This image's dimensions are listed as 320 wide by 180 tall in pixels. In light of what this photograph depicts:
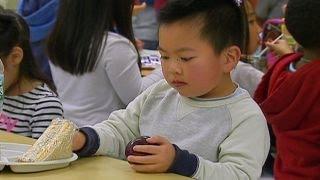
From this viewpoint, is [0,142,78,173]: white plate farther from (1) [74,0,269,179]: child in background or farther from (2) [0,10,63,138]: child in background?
(2) [0,10,63,138]: child in background

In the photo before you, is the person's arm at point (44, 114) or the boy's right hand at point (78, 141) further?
the person's arm at point (44, 114)

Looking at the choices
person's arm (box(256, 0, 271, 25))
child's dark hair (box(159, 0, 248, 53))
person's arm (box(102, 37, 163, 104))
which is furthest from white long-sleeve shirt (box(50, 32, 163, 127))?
person's arm (box(256, 0, 271, 25))

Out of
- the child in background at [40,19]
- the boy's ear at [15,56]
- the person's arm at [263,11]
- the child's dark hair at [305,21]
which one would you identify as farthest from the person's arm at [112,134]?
the person's arm at [263,11]

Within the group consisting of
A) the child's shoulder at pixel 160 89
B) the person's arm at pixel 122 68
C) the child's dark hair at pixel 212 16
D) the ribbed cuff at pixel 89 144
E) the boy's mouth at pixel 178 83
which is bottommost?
the person's arm at pixel 122 68

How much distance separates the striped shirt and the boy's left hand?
0.77m

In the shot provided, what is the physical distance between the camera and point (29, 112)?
179 cm

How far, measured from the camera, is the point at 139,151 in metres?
1.05

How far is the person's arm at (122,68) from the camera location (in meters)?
2.17

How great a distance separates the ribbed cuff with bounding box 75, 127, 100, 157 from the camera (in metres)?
1.17

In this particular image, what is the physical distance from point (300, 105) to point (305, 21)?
26 cm

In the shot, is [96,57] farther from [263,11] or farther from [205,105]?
[263,11]

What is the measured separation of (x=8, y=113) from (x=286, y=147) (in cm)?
88

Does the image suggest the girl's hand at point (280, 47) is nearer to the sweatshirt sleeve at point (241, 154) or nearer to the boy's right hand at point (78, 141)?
the sweatshirt sleeve at point (241, 154)

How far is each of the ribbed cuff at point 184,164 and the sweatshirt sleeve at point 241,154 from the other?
1 cm
